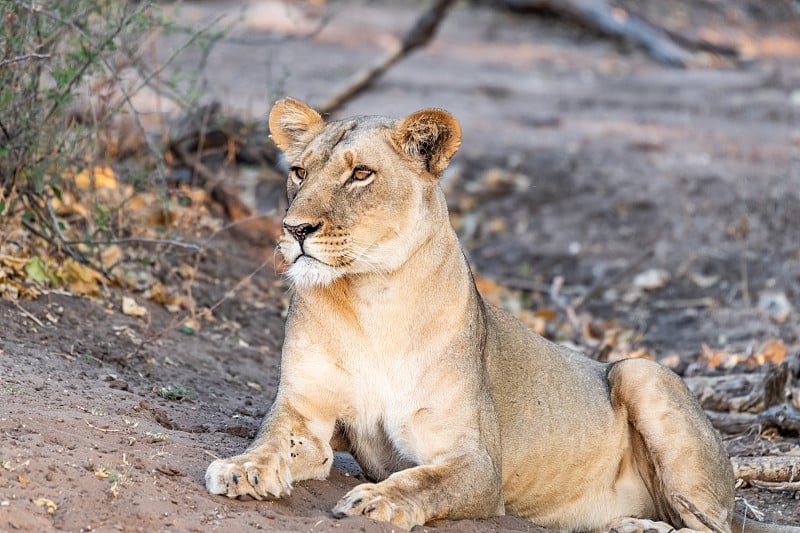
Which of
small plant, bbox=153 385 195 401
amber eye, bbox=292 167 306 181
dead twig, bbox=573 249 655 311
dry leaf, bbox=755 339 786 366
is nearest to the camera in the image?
amber eye, bbox=292 167 306 181

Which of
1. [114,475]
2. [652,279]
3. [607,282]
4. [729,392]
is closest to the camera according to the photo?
[114,475]

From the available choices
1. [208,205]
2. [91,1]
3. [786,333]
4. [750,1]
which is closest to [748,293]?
[786,333]

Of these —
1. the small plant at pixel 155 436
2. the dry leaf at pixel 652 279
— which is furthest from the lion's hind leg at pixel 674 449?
the dry leaf at pixel 652 279

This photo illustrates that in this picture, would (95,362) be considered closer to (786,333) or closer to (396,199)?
(396,199)

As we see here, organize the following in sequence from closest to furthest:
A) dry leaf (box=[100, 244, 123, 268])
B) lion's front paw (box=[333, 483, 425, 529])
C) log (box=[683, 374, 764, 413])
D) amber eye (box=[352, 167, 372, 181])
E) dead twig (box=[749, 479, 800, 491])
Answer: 1. lion's front paw (box=[333, 483, 425, 529])
2. amber eye (box=[352, 167, 372, 181])
3. dead twig (box=[749, 479, 800, 491])
4. log (box=[683, 374, 764, 413])
5. dry leaf (box=[100, 244, 123, 268])

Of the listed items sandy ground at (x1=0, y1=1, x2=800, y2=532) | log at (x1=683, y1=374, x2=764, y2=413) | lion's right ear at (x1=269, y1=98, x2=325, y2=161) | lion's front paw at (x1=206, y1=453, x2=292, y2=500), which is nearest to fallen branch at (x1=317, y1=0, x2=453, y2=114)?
sandy ground at (x1=0, y1=1, x2=800, y2=532)

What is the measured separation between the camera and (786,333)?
848 centimetres

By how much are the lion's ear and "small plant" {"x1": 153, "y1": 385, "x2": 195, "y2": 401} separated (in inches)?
67.6

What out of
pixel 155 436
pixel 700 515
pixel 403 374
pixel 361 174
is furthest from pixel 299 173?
pixel 700 515

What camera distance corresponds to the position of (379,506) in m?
4.08

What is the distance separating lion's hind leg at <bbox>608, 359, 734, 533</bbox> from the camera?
526cm

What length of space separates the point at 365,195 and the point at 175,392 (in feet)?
5.39

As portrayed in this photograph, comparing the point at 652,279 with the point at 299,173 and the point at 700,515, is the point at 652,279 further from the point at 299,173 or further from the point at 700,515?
the point at 299,173

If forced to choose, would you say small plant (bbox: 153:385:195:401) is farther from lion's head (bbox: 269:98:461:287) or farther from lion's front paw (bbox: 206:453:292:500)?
lion's front paw (bbox: 206:453:292:500)
